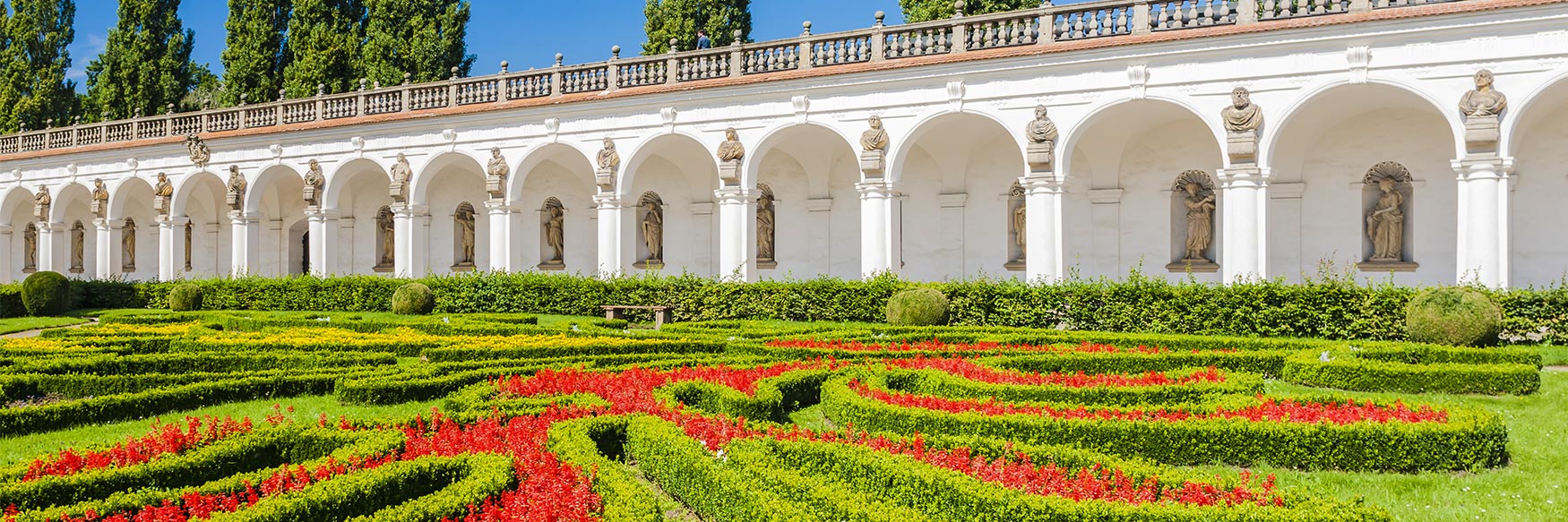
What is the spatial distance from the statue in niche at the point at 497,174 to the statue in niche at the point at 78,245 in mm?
24045

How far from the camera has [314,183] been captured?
100ft

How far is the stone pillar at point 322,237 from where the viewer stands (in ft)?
101

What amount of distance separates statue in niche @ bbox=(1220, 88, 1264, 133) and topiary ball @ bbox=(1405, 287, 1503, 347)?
6076mm

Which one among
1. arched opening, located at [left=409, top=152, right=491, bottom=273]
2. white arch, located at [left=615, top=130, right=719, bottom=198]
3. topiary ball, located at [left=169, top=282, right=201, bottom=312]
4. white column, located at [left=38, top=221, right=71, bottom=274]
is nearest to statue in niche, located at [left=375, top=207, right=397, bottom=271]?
arched opening, located at [left=409, top=152, right=491, bottom=273]

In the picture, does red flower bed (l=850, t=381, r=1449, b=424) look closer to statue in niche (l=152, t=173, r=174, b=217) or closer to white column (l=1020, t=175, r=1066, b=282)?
white column (l=1020, t=175, r=1066, b=282)

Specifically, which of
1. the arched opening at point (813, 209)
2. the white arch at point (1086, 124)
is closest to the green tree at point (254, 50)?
the arched opening at point (813, 209)

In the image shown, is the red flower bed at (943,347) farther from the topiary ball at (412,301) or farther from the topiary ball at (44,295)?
the topiary ball at (44,295)

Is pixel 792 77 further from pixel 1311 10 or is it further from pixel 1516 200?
pixel 1516 200

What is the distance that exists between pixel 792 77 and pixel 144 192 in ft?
93.0

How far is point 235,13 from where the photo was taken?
37.2 meters

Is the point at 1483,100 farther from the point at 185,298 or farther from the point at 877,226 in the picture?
the point at 185,298

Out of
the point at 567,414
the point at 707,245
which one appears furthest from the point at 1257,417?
the point at 707,245

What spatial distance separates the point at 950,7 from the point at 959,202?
6.38 metres

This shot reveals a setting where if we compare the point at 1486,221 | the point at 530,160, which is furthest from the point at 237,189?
the point at 1486,221
